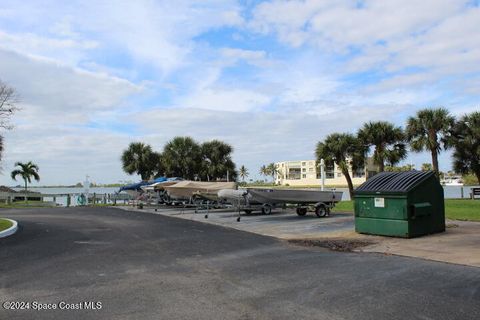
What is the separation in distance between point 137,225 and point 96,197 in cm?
2410

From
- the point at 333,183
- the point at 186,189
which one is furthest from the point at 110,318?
the point at 333,183

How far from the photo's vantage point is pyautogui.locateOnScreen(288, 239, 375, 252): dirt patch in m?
10.8

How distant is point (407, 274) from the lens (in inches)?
295

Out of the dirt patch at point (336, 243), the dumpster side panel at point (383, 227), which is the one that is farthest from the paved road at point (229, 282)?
the dumpster side panel at point (383, 227)

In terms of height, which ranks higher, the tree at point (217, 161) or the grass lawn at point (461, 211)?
the tree at point (217, 161)

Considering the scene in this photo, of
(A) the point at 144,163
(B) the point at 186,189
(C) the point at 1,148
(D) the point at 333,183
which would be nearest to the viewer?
(C) the point at 1,148

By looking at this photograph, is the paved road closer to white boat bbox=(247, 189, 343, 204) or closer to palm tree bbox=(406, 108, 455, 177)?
white boat bbox=(247, 189, 343, 204)

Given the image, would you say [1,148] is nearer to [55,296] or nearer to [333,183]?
[55,296]

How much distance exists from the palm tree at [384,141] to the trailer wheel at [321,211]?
1520 cm

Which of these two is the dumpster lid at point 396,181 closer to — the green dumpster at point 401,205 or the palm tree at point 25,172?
the green dumpster at point 401,205

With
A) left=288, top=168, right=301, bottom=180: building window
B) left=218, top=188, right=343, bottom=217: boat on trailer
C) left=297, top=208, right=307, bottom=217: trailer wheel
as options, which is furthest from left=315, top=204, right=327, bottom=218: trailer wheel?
left=288, top=168, right=301, bottom=180: building window

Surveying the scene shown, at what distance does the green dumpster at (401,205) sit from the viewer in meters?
12.0

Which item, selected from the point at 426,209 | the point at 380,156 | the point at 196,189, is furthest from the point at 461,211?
the point at 196,189

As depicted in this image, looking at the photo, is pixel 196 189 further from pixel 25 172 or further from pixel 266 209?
pixel 25 172
